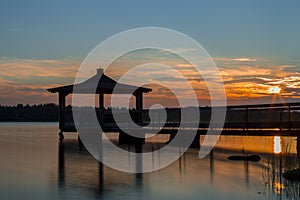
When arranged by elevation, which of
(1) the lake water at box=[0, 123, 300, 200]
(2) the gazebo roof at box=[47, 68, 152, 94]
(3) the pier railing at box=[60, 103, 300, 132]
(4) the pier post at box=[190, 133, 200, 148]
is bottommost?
(1) the lake water at box=[0, 123, 300, 200]

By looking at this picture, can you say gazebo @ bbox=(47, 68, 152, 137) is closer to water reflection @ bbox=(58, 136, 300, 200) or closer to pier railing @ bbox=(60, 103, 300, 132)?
pier railing @ bbox=(60, 103, 300, 132)

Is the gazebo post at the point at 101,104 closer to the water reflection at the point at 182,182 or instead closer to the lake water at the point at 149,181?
the lake water at the point at 149,181

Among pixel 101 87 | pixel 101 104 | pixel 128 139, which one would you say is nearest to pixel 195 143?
pixel 128 139

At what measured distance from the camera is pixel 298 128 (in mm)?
16531

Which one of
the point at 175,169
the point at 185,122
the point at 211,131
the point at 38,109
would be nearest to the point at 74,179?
the point at 175,169

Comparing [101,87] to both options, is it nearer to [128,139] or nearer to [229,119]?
[128,139]

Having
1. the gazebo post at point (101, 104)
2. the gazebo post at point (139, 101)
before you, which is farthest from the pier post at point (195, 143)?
the gazebo post at point (101, 104)

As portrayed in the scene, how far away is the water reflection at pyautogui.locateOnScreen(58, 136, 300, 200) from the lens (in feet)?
30.7

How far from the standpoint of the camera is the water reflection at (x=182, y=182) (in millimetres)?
9367

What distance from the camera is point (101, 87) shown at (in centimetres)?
2494

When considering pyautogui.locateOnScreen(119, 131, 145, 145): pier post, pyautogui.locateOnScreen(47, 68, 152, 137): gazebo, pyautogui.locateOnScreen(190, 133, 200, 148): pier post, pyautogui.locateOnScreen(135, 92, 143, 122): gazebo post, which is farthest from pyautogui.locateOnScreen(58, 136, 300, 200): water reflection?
pyautogui.locateOnScreen(135, 92, 143, 122): gazebo post

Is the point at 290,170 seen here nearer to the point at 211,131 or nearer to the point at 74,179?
the point at 74,179

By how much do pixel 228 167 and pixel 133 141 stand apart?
36.3ft

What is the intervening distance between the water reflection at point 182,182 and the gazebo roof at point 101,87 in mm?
10634
